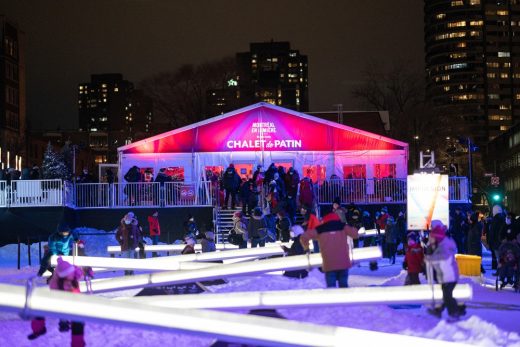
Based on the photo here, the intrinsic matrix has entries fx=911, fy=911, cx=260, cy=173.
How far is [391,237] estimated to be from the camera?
1129 inches

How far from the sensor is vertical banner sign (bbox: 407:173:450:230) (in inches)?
907

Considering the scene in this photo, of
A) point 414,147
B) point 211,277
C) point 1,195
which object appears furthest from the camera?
point 414,147

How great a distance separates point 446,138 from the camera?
7494cm

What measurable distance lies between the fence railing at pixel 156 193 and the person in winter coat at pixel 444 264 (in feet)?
75.4

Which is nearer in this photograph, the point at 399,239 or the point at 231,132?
the point at 399,239

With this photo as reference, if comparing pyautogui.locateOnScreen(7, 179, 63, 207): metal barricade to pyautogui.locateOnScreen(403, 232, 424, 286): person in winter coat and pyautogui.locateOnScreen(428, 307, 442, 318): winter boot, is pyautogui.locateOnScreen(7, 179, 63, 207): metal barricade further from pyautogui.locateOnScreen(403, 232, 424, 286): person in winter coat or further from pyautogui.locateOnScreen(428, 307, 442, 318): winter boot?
pyautogui.locateOnScreen(428, 307, 442, 318): winter boot

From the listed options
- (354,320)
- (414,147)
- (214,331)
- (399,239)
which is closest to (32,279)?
(214,331)

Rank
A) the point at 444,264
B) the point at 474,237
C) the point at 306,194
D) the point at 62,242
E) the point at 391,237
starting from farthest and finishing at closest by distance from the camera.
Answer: the point at 306,194 → the point at 391,237 → the point at 474,237 → the point at 62,242 → the point at 444,264

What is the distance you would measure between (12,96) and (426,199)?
286 feet

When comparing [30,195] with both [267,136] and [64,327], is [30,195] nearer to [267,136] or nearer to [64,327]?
[267,136]

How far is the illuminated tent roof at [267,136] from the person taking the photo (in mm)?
41844

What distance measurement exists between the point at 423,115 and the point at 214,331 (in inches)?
2717

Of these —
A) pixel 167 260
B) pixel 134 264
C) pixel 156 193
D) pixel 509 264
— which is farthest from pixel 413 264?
pixel 156 193

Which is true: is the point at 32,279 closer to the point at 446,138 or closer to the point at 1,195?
the point at 1,195
